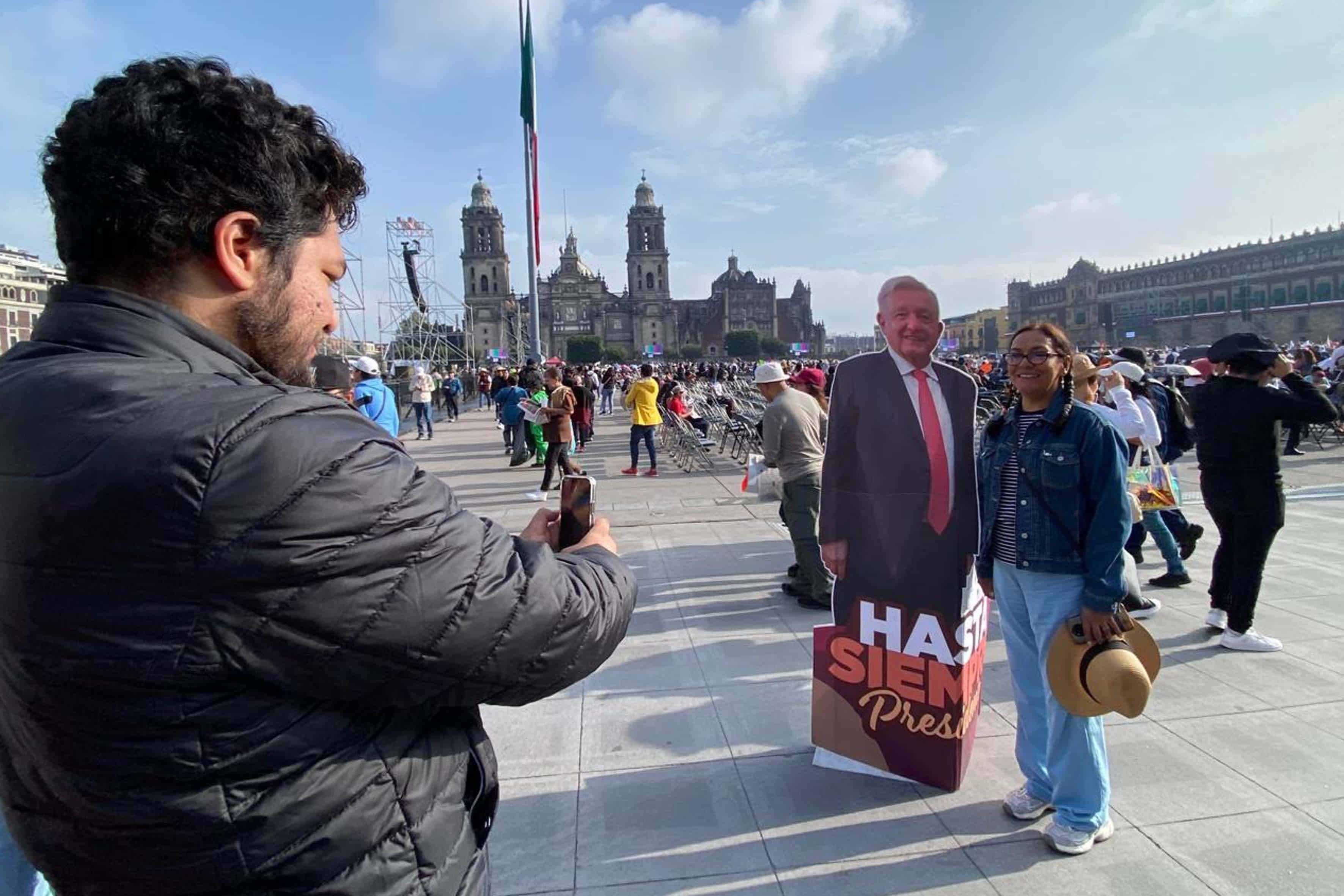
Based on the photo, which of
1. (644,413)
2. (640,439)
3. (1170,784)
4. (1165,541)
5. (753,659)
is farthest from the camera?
(640,439)

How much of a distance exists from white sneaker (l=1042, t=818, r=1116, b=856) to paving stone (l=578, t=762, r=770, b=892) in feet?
3.26

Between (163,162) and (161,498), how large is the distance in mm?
454

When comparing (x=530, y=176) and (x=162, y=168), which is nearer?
(x=162, y=168)

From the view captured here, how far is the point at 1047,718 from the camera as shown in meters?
2.89

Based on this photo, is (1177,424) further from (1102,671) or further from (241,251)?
(241,251)

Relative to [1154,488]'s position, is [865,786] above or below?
below

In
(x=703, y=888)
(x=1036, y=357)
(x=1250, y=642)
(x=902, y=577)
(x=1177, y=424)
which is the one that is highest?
(x=1036, y=357)

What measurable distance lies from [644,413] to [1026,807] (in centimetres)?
932

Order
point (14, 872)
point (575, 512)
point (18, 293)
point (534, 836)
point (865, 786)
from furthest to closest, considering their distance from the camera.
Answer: point (18, 293) < point (865, 786) < point (534, 836) < point (14, 872) < point (575, 512)

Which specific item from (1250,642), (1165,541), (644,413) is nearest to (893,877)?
(1250,642)

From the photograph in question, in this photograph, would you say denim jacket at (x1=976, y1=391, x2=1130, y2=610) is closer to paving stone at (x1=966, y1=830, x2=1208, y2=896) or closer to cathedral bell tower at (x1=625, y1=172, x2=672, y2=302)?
paving stone at (x1=966, y1=830, x2=1208, y2=896)

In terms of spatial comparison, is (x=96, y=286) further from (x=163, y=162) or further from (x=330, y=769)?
(x=330, y=769)

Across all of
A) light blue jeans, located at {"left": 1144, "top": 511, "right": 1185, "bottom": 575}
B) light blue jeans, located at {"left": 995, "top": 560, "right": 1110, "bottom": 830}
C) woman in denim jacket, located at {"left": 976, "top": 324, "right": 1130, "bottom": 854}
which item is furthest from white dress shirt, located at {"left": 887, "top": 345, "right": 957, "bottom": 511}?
light blue jeans, located at {"left": 1144, "top": 511, "right": 1185, "bottom": 575}

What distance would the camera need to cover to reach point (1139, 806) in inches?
114
